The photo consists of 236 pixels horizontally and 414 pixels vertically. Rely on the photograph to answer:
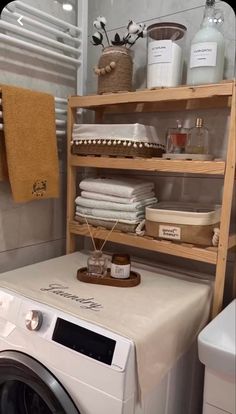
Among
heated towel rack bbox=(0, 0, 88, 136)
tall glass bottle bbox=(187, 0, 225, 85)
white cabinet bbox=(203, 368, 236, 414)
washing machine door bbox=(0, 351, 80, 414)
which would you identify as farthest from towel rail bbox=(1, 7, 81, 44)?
white cabinet bbox=(203, 368, 236, 414)

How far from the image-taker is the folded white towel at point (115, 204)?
1199mm

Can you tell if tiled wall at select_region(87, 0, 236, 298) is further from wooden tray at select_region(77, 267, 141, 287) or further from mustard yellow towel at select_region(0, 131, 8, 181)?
mustard yellow towel at select_region(0, 131, 8, 181)

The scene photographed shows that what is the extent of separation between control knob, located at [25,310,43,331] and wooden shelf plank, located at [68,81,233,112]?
758mm

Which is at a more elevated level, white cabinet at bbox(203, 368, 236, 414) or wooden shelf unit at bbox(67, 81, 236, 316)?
wooden shelf unit at bbox(67, 81, 236, 316)

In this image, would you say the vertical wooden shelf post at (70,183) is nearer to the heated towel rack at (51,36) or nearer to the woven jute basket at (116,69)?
the heated towel rack at (51,36)

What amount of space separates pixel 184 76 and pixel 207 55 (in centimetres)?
25

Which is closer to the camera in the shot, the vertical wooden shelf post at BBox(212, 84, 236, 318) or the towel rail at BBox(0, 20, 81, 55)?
the vertical wooden shelf post at BBox(212, 84, 236, 318)

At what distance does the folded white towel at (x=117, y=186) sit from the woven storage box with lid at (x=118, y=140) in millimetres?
114

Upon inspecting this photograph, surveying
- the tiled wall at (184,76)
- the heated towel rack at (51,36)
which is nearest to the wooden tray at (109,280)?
the tiled wall at (184,76)

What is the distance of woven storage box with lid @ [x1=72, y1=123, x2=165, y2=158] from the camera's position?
3.82ft

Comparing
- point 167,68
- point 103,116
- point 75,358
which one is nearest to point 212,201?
point 167,68

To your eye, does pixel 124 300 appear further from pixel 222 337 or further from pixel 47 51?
pixel 47 51

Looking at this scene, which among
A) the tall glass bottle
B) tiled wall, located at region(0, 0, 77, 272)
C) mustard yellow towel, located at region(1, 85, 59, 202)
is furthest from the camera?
tiled wall, located at region(0, 0, 77, 272)

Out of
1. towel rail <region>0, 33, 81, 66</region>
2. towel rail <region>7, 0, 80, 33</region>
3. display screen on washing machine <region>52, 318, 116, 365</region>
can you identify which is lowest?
display screen on washing machine <region>52, 318, 116, 365</region>
